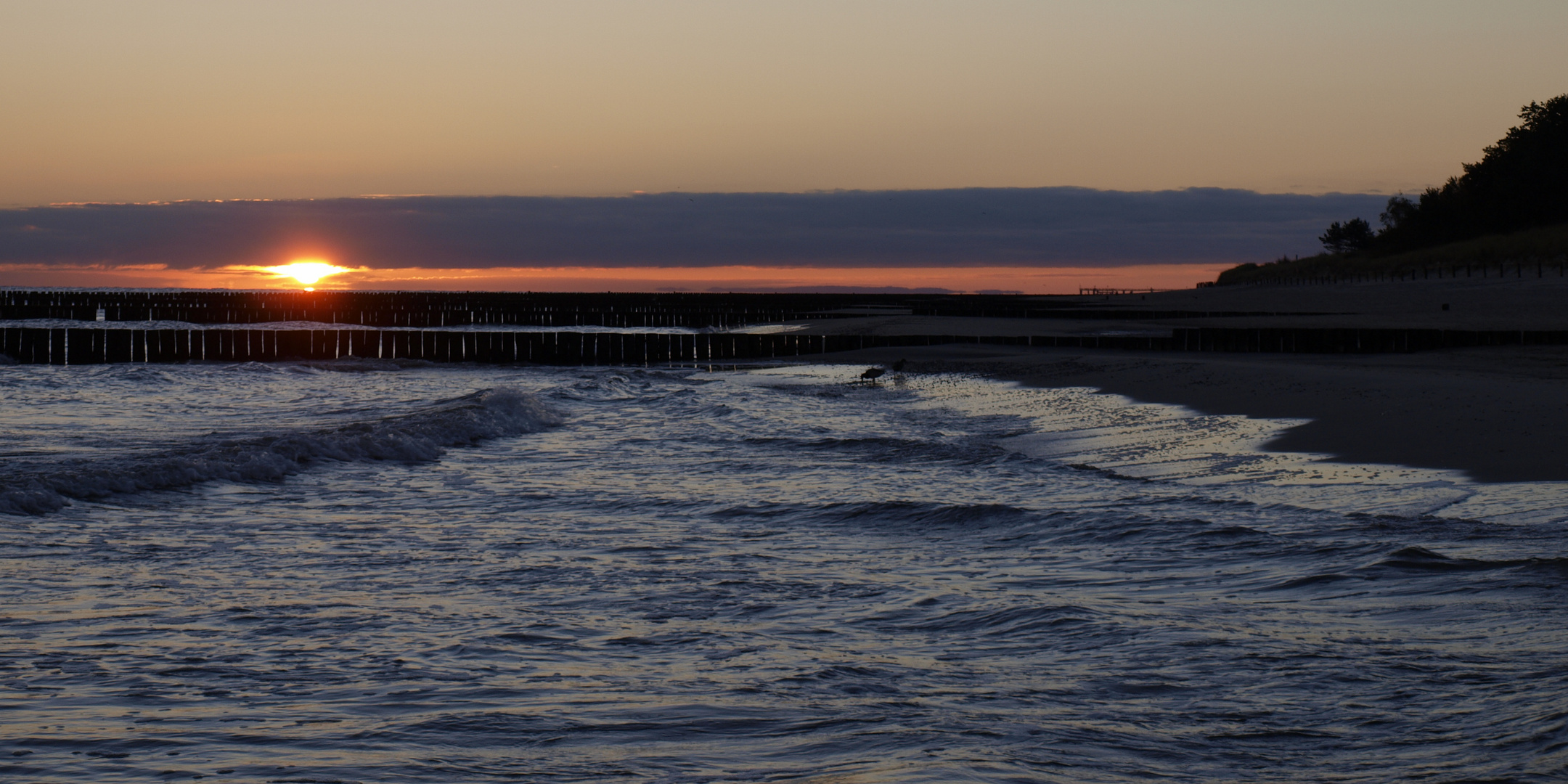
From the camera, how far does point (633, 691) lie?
436 centimetres

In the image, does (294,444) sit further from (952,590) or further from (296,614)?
(952,590)

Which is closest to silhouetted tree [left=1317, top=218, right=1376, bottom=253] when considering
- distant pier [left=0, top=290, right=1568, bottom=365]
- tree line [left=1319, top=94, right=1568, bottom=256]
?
tree line [left=1319, top=94, right=1568, bottom=256]

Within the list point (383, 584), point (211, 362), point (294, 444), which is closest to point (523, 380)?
point (211, 362)

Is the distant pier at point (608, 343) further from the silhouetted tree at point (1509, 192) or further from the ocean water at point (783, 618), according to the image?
the silhouetted tree at point (1509, 192)

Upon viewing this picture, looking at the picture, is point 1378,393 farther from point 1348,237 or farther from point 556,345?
point 1348,237

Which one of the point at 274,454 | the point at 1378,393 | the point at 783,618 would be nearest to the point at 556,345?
the point at 274,454

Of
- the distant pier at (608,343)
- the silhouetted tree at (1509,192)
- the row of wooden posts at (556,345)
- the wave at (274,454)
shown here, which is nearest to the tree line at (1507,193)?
the silhouetted tree at (1509,192)

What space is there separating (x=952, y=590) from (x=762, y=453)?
19.3 feet

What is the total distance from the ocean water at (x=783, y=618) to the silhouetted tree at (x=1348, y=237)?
108m

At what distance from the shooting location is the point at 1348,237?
110250mm

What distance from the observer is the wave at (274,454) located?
29.2 feet

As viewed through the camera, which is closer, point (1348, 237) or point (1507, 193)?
point (1507, 193)

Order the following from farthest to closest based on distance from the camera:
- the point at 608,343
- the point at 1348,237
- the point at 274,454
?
1. the point at 1348,237
2. the point at 608,343
3. the point at 274,454

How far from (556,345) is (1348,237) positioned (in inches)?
3809
